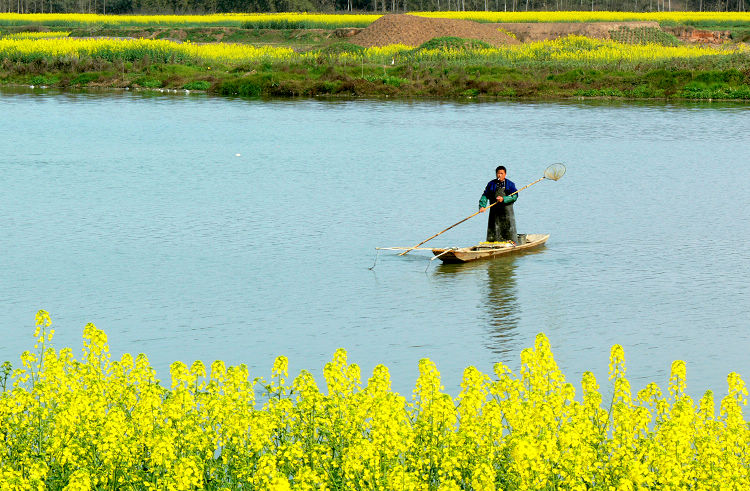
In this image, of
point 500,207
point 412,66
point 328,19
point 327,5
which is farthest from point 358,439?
point 327,5

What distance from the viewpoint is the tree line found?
12262 cm

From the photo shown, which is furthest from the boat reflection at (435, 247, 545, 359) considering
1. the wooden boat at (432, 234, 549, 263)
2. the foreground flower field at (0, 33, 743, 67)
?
the foreground flower field at (0, 33, 743, 67)

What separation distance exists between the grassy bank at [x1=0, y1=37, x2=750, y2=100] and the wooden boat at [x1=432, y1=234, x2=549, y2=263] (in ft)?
109

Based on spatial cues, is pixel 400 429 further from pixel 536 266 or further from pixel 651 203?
pixel 651 203

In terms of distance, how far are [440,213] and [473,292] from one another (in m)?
7.28

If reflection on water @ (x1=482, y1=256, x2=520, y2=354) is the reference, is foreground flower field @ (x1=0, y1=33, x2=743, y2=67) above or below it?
above

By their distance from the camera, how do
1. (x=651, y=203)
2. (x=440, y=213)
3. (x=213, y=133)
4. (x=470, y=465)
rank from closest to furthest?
(x=470, y=465), (x=440, y=213), (x=651, y=203), (x=213, y=133)

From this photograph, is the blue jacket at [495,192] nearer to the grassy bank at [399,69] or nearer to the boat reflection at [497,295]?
the boat reflection at [497,295]

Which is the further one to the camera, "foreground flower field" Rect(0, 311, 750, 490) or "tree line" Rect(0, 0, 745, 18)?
"tree line" Rect(0, 0, 745, 18)

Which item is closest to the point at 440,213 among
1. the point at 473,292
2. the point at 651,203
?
the point at 651,203

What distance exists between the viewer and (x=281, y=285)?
19.0 metres

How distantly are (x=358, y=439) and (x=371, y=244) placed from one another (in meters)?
13.7

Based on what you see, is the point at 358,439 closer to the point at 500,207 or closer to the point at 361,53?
the point at 500,207

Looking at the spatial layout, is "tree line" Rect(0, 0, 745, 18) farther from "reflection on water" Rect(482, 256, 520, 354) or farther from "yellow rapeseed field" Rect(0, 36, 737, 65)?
"reflection on water" Rect(482, 256, 520, 354)
